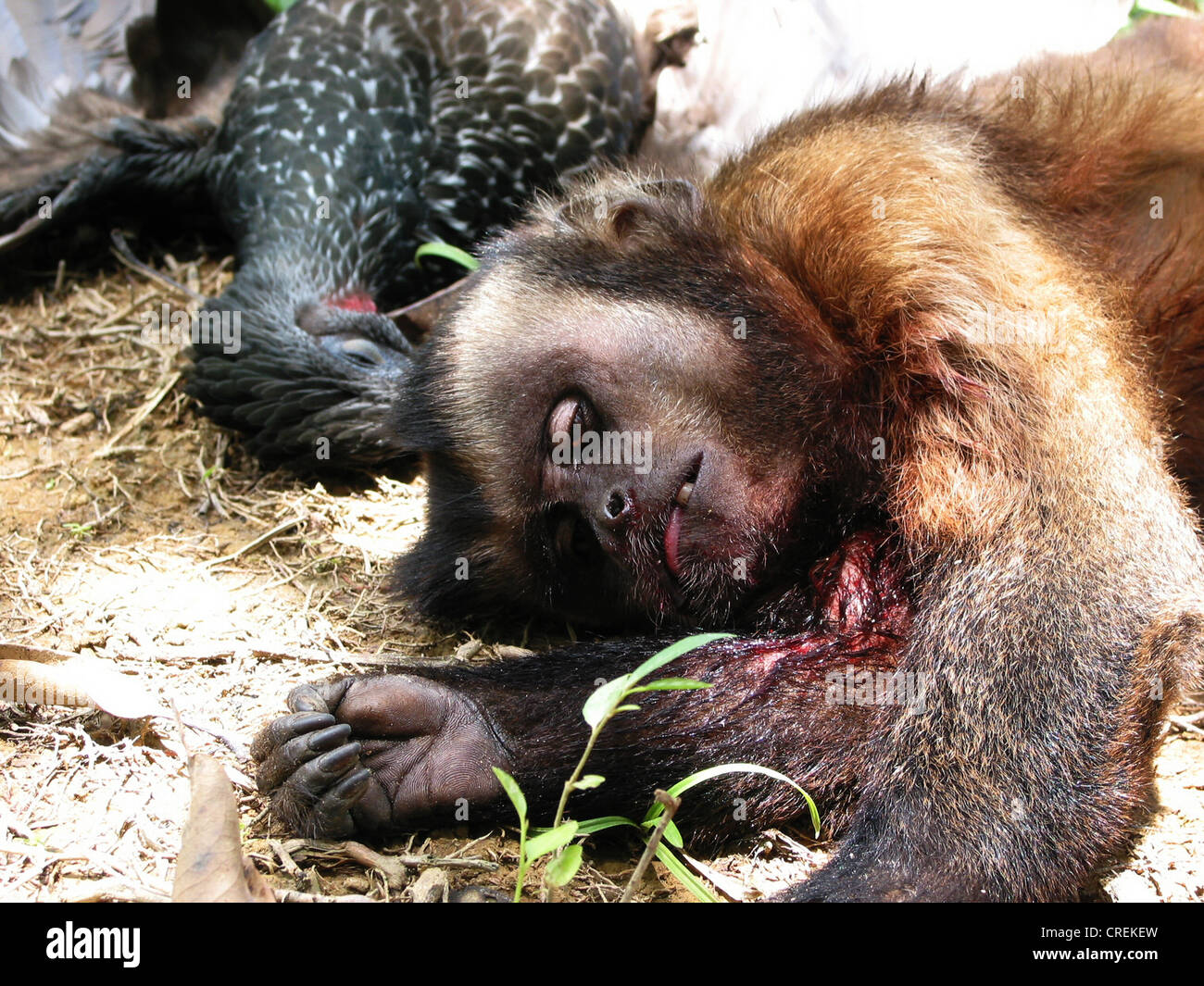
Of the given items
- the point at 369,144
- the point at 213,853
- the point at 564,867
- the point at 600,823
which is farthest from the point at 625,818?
the point at 369,144

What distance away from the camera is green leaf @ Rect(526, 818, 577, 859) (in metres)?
2.35

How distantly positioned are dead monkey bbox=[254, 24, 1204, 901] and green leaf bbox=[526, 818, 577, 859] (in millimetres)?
437

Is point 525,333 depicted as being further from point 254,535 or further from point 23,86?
point 23,86

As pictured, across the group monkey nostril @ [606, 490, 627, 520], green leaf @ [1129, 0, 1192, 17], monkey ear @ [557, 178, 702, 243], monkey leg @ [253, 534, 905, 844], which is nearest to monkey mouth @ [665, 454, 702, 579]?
monkey nostril @ [606, 490, 627, 520]

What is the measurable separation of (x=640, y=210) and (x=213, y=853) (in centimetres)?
229

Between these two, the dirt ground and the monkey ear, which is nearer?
the dirt ground

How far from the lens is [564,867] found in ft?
7.84

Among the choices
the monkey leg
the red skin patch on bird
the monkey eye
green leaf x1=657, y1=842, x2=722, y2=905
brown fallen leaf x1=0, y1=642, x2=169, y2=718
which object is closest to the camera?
green leaf x1=657, y1=842, x2=722, y2=905

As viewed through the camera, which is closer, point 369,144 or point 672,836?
point 672,836

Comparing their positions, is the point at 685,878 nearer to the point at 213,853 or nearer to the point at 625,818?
the point at 625,818

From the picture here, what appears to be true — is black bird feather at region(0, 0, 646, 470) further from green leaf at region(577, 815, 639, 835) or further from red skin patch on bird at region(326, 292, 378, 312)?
green leaf at region(577, 815, 639, 835)

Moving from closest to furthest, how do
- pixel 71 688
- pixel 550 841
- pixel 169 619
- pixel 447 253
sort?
pixel 550 841 < pixel 71 688 < pixel 169 619 < pixel 447 253
